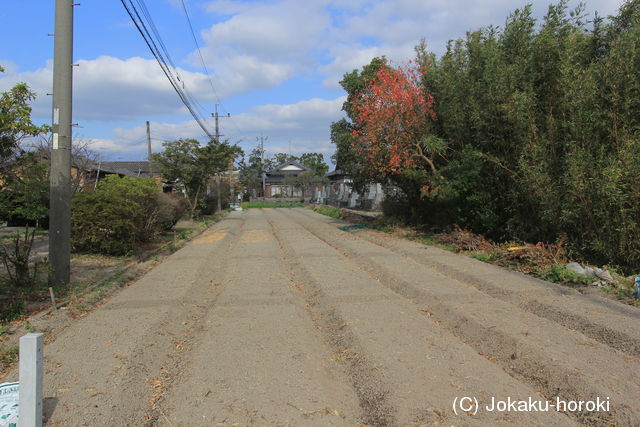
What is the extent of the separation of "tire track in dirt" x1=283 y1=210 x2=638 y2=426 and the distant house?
74794 millimetres

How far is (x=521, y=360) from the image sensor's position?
205 inches

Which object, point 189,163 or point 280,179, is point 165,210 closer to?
point 189,163

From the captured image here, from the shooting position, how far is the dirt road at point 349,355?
404cm

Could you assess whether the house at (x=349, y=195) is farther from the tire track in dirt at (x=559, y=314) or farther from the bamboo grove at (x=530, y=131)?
the tire track in dirt at (x=559, y=314)

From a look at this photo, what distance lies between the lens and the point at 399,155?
17.1 m

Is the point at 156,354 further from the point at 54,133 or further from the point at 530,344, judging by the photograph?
the point at 54,133

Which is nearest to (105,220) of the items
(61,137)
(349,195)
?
(61,137)

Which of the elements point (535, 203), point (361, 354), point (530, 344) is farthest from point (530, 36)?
point (361, 354)

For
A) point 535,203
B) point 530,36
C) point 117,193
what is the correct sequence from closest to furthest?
1. point 535,203
2. point 530,36
3. point 117,193

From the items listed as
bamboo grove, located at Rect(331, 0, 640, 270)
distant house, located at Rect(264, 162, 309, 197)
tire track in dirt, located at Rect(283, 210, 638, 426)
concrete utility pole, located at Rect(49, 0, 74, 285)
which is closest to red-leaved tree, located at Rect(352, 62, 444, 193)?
bamboo grove, located at Rect(331, 0, 640, 270)

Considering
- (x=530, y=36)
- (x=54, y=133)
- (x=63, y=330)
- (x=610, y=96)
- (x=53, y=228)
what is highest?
(x=530, y=36)

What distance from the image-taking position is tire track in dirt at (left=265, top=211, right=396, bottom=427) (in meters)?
4.02

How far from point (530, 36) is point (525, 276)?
6.40 m

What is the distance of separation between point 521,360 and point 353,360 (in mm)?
1854
